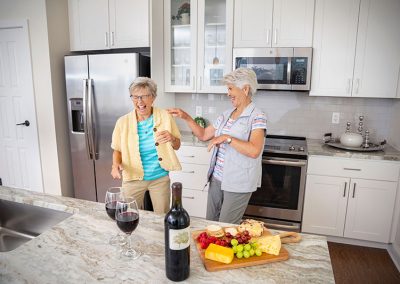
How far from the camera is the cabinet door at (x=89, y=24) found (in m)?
3.10

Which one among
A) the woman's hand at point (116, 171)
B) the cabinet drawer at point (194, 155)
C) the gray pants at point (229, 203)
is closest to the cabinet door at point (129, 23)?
the cabinet drawer at point (194, 155)

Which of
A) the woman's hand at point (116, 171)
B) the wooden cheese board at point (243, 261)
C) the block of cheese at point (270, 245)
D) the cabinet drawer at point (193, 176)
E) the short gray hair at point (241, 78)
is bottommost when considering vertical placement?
the cabinet drawer at point (193, 176)

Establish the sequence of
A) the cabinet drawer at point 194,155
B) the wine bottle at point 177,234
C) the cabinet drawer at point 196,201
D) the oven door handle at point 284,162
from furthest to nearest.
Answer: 1. the cabinet drawer at point 196,201
2. the cabinet drawer at point 194,155
3. the oven door handle at point 284,162
4. the wine bottle at point 177,234

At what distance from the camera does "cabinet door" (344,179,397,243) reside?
8.17 feet

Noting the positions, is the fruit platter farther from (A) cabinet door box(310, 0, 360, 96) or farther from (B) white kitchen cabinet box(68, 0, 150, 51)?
(B) white kitchen cabinet box(68, 0, 150, 51)

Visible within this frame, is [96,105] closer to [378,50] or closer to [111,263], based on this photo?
[111,263]

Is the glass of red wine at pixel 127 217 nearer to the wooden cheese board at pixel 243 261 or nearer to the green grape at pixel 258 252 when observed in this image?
the wooden cheese board at pixel 243 261

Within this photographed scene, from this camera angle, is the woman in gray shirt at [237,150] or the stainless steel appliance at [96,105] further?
the stainless steel appliance at [96,105]

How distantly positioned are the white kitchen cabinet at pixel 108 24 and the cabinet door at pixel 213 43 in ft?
1.84

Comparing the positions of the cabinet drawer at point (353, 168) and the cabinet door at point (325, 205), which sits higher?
the cabinet drawer at point (353, 168)

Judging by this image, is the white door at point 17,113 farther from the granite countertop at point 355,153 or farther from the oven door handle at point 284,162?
the granite countertop at point 355,153

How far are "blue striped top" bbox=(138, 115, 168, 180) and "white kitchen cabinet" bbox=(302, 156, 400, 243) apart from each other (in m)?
1.46

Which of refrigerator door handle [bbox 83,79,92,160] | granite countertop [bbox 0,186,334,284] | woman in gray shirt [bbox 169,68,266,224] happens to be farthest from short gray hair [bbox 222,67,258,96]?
refrigerator door handle [bbox 83,79,92,160]

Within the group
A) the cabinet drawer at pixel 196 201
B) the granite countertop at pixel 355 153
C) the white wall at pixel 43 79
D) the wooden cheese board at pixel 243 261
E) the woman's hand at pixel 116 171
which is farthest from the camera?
the white wall at pixel 43 79
